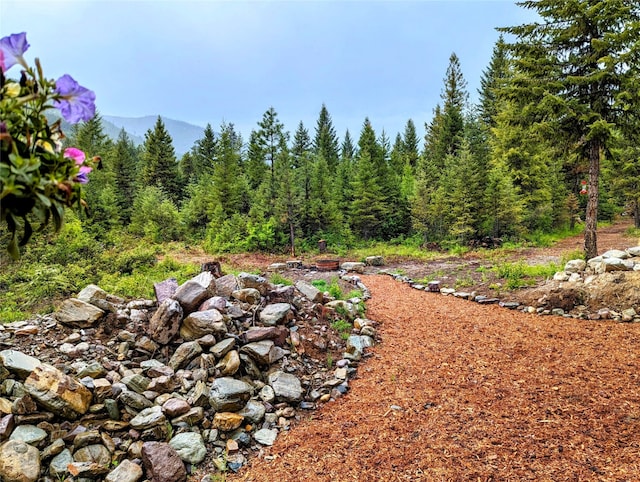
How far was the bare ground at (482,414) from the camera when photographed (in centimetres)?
275

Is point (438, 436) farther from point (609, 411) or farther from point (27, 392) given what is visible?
point (27, 392)

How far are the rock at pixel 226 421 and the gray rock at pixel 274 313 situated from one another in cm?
152

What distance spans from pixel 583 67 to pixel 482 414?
30.7 feet

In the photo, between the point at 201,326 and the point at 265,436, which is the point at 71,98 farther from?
the point at 201,326

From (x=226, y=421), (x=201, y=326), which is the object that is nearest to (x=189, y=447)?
(x=226, y=421)

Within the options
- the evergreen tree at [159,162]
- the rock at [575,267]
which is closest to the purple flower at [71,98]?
the rock at [575,267]

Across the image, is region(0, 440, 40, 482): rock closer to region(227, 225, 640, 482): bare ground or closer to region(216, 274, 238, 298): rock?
region(227, 225, 640, 482): bare ground

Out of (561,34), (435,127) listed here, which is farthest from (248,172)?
(561,34)

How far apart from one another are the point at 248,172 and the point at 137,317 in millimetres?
19730

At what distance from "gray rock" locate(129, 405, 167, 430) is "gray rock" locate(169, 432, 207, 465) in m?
0.20

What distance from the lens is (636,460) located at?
2611 mm

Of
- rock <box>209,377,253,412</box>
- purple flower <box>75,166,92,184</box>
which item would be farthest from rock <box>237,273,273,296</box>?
purple flower <box>75,166,92,184</box>

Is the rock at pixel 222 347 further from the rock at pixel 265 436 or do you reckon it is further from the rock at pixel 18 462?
the rock at pixel 18 462

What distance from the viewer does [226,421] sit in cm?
332
